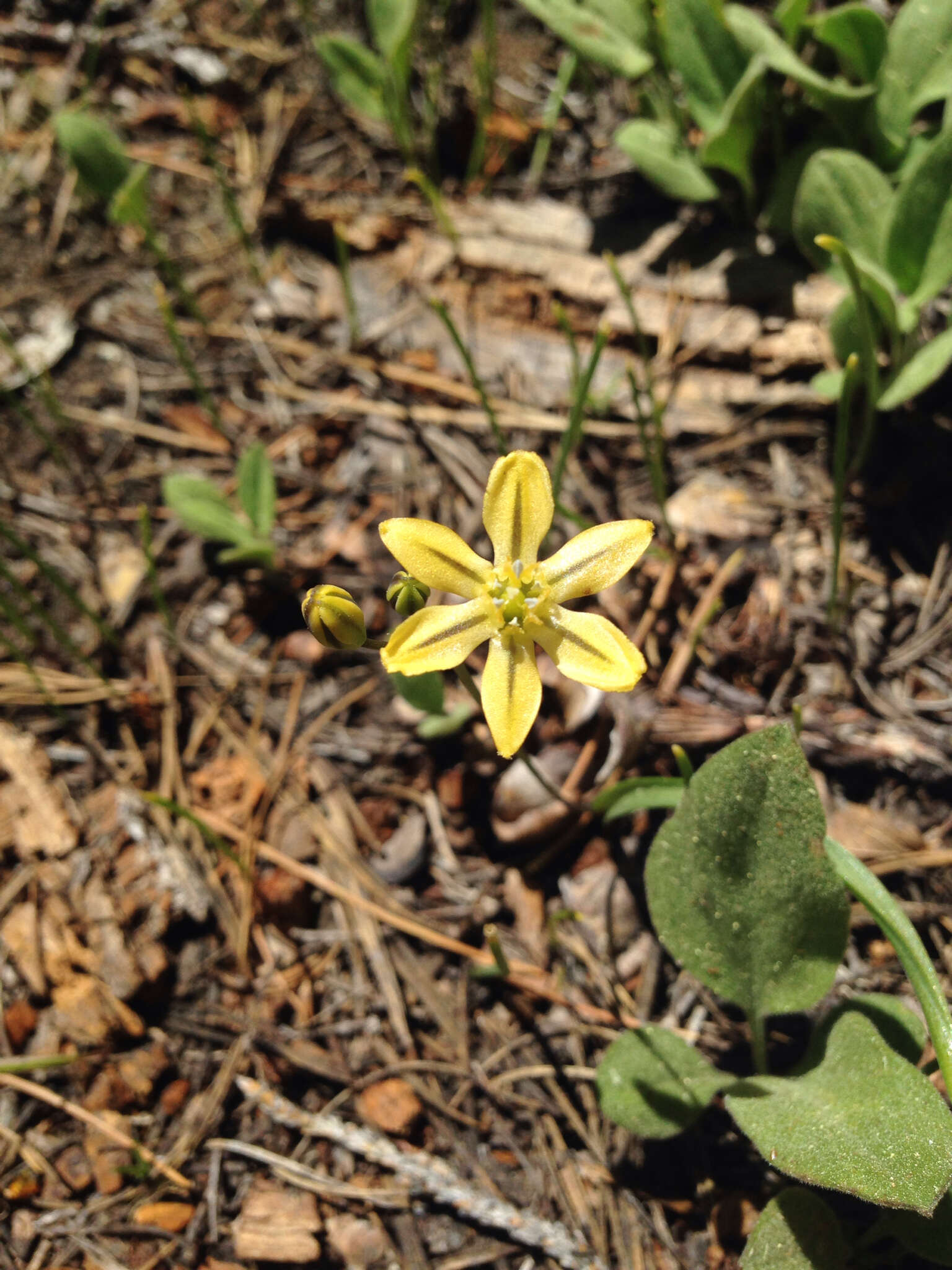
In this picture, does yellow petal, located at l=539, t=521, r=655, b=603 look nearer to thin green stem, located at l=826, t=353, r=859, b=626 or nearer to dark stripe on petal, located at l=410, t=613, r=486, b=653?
dark stripe on petal, located at l=410, t=613, r=486, b=653

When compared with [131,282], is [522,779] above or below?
below

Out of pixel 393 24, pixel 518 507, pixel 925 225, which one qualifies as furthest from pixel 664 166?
pixel 518 507

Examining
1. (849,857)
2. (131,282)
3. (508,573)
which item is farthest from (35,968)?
(131,282)

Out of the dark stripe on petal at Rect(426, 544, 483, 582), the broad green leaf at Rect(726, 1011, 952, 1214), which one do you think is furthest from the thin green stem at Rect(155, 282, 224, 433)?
the broad green leaf at Rect(726, 1011, 952, 1214)

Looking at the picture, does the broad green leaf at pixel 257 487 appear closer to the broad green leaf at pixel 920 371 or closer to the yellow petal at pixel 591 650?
the yellow petal at pixel 591 650

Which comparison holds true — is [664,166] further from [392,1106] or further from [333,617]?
[392,1106]

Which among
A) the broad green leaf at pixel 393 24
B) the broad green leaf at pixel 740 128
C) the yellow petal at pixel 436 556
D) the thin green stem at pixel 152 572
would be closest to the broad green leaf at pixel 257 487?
the thin green stem at pixel 152 572

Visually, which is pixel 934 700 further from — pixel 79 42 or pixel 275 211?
pixel 79 42

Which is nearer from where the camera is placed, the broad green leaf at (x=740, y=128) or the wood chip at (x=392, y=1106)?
the wood chip at (x=392, y=1106)
